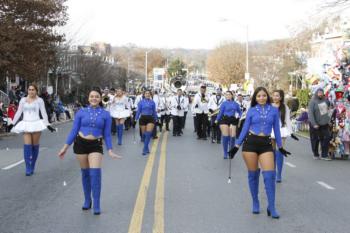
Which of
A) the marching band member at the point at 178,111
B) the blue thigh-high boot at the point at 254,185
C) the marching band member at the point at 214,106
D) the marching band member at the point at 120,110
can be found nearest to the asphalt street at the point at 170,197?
the blue thigh-high boot at the point at 254,185

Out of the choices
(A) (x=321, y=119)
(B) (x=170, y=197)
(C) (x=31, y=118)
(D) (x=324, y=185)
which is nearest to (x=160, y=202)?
(B) (x=170, y=197)

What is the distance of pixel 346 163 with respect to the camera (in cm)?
1520

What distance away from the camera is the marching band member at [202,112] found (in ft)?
74.2

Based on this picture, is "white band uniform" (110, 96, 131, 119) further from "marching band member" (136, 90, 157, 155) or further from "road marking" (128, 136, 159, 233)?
"road marking" (128, 136, 159, 233)

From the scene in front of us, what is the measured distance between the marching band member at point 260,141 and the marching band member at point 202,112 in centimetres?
1413

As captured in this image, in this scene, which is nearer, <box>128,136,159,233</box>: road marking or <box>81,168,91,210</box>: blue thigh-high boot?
<box>128,136,159,233</box>: road marking

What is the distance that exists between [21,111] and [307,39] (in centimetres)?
4584

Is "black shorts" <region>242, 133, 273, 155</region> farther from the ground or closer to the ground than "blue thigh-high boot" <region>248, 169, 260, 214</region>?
farther from the ground

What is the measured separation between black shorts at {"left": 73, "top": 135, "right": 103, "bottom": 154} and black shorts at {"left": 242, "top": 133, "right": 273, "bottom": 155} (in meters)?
2.08

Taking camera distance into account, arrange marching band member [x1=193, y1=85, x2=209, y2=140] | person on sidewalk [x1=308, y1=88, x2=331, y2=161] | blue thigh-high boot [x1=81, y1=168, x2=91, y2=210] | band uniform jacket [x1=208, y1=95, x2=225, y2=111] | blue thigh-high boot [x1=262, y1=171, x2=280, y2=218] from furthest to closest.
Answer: marching band member [x1=193, y1=85, x2=209, y2=140]
band uniform jacket [x1=208, y1=95, x2=225, y2=111]
person on sidewalk [x1=308, y1=88, x2=331, y2=161]
blue thigh-high boot [x1=81, y1=168, x2=91, y2=210]
blue thigh-high boot [x1=262, y1=171, x2=280, y2=218]

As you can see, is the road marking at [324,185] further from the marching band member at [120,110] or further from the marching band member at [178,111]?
the marching band member at [178,111]

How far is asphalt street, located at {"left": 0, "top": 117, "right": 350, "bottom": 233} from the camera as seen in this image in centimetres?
759

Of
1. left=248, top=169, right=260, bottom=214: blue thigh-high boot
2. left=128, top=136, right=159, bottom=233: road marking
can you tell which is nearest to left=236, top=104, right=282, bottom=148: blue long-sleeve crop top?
left=248, top=169, right=260, bottom=214: blue thigh-high boot

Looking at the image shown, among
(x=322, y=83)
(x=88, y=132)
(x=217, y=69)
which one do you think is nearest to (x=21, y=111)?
(x=88, y=132)
